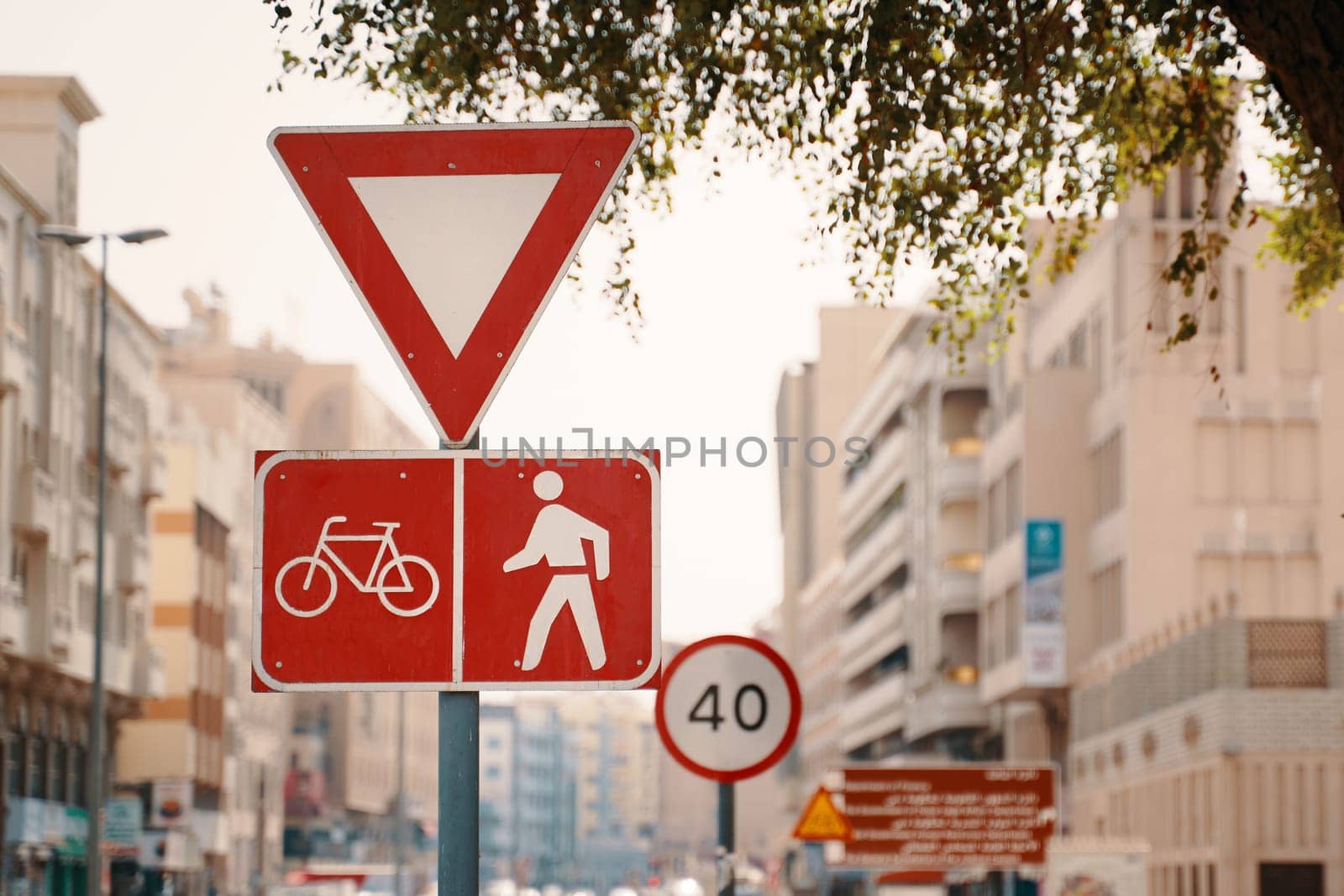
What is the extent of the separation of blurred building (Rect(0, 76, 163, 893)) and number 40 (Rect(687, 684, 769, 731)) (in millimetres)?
42941

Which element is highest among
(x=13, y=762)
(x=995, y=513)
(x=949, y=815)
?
(x=995, y=513)

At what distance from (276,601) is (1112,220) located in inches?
2025

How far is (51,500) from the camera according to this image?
178 ft

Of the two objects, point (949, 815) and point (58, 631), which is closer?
point (949, 815)

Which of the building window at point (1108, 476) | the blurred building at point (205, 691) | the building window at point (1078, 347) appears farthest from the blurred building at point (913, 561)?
the blurred building at point (205, 691)

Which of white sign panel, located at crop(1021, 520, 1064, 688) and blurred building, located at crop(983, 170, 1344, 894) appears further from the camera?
white sign panel, located at crop(1021, 520, 1064, 688)

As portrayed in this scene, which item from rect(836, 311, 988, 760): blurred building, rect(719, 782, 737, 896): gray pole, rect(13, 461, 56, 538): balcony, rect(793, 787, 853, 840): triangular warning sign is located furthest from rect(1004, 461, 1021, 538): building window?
rect(719, 782, 737, 896): gray pole

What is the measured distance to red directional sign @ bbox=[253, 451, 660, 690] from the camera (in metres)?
3.74

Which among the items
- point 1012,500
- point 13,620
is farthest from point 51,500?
point 1012,500

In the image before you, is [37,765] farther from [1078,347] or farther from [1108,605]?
[1078,347]

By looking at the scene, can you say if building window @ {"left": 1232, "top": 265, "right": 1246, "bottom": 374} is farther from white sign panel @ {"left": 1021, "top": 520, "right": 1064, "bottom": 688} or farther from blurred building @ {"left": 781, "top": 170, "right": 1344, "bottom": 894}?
white sign panel @ {"left": 1021, "top": 520, "right": 1064, "bottom": 688}

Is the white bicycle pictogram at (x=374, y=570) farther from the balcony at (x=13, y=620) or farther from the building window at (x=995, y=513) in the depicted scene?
the building window at (x=995, y=513)

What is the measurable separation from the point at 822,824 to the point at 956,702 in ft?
159

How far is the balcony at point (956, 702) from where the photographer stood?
6775 centimetres
